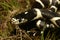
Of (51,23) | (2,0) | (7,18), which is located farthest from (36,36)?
(2,0)

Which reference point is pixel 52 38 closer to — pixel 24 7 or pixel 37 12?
pixel 37 12

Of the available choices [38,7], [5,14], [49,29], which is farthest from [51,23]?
[5,14]

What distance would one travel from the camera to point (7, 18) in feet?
7.55

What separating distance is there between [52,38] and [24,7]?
1.83ft

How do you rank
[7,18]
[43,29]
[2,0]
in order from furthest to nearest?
[2,0] → [7,18] → [43,29]

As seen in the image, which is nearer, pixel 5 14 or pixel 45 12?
pixel 45 12

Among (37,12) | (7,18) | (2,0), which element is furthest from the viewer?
(2,0)

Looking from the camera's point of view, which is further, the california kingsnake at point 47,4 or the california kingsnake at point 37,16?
the california kingsnake at point 47,4

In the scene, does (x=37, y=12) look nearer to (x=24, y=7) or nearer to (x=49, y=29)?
(x=49, y=29)

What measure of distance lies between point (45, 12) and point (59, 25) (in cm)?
18

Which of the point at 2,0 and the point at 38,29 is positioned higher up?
the point at 2,0

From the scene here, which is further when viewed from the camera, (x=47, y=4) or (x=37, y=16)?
(x=47, y=4)

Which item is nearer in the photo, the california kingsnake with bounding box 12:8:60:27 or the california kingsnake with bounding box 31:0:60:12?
the california kingsnake with bounding box 12:8:60:27

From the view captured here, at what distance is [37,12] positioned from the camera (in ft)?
6.98
